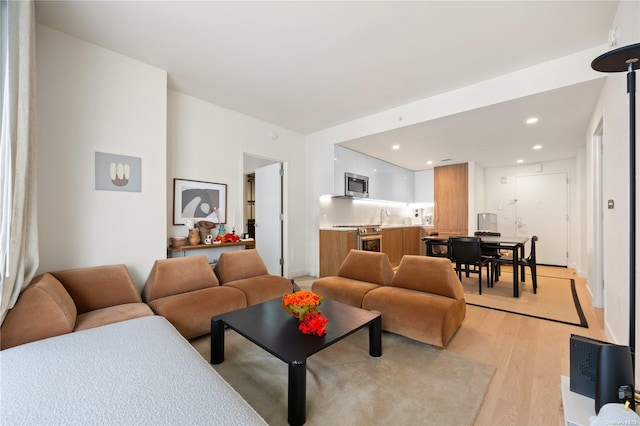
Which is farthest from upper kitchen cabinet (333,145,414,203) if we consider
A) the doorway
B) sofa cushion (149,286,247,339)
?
sofa cushion (149,286,247,339)

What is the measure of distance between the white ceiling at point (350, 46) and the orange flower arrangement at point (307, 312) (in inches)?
87.8

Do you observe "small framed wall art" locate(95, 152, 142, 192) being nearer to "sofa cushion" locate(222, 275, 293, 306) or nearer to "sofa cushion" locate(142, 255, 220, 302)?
"sofa cushion" locate(142, 255, 220, 302)

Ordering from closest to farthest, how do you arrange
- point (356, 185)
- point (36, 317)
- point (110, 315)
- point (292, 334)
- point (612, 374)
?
point (612, 374)
point (36, 317)
point (292, 334)
point (110, 315)
point (356, 185)

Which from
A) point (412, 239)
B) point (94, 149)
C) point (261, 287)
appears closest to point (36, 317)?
point (94, 149)

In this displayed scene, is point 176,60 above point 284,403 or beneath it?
above

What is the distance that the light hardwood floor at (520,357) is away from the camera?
1.56 m

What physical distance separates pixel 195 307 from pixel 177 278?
18.4 inches

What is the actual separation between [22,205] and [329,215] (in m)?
4.11

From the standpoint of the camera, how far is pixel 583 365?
112 cm

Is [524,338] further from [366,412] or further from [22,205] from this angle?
[22,205]

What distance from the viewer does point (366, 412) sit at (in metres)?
1.55

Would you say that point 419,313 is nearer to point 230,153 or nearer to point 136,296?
point 136,296

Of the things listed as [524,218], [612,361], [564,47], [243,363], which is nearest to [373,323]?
[243,363]

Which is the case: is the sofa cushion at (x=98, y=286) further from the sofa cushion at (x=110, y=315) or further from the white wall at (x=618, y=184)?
the white wall at (x=618, y=184)
